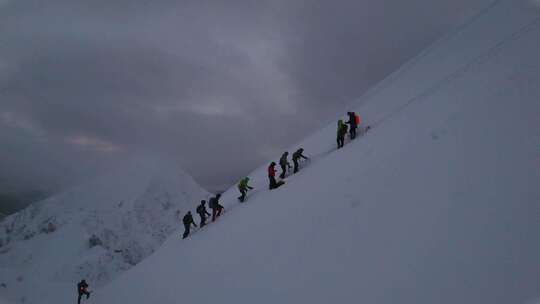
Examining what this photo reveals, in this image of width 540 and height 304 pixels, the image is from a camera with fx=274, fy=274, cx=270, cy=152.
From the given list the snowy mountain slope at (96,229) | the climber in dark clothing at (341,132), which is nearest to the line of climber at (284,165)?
the climber in dark clothing at (341,132)

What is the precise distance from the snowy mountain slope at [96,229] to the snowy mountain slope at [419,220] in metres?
47.1

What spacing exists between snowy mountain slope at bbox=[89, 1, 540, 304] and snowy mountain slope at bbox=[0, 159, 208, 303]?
47.1 meters

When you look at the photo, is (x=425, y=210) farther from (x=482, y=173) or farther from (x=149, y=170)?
(x=149, y=170)

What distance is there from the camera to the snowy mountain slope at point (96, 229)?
5272cm

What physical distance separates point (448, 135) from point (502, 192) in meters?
2.31

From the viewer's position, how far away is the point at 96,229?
64875 mm

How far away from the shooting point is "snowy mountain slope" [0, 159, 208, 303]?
52.7m

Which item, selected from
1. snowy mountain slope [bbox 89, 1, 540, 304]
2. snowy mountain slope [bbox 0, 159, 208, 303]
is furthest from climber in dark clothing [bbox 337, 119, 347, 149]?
snowy mountain slope [bbox 0, 159, 208, 303]

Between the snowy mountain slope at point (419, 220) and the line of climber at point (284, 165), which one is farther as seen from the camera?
the line of climber at point (284, 165)

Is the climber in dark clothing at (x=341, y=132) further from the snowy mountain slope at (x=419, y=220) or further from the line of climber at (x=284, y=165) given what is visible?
the snowy mountain slope at (x=419, y=220)

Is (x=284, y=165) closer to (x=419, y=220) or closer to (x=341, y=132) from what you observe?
(x=341, y=132)

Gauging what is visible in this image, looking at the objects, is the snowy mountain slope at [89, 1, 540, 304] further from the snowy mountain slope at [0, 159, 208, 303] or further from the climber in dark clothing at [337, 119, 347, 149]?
the snowy mountain slope at [0, 159, 208, 303]

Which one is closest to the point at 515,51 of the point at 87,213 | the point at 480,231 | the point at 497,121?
the point at 497,121

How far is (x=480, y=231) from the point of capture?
3115 millimetres
